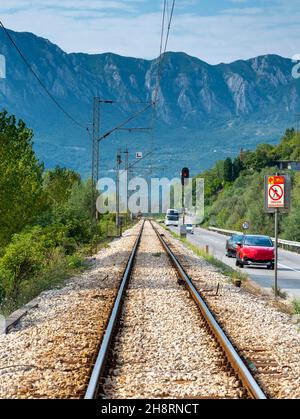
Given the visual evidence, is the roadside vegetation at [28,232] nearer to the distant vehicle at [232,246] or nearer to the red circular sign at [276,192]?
the red circular sign at [276,192]

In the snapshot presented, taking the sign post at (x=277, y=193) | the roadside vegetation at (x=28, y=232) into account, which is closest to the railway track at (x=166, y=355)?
the sign post at (x=277, y=193)

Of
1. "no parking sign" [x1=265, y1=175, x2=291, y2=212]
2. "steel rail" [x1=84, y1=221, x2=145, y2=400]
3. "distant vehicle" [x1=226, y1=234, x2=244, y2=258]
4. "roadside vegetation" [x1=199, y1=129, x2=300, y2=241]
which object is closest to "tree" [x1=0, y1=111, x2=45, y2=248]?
"distant vehicle" [x1=226, y1=234, x2=244, y2=258]

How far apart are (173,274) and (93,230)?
17.2 meters

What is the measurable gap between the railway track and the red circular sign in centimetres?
341

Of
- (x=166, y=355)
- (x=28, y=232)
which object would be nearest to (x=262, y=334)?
(x=166, y=355)

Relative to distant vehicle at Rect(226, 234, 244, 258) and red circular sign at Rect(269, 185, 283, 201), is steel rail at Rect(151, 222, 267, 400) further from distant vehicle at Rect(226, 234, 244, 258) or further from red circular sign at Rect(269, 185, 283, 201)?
distant vehicle at Rect(226, 234, 244, 258)

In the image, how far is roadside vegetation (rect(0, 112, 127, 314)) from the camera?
22.8m

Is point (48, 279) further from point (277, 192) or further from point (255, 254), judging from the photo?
point (255, 254)

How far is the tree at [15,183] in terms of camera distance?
120 feet

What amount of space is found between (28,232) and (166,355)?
2053 centimetres

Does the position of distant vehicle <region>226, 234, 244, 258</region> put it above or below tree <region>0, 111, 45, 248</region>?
below

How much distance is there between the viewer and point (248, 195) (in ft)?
348

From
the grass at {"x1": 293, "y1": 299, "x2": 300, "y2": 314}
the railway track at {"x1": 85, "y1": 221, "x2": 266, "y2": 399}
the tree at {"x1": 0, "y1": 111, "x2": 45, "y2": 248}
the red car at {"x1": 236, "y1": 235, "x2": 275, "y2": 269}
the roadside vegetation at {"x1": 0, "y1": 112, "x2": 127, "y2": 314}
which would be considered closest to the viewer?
the railway track at {"x1": 85, "y1": 221, "x2": 266, "y2": 399}

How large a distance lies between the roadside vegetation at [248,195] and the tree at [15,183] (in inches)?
688
